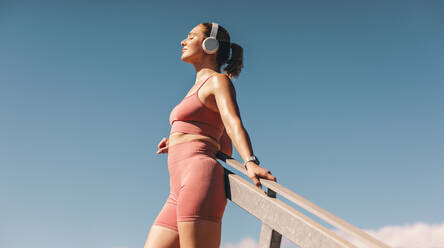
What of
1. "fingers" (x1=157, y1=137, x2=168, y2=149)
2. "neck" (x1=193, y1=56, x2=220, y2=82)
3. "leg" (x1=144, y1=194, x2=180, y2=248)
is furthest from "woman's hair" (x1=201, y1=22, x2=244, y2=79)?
"leg" (x1=144, y1=194, x2=180, y2=248)

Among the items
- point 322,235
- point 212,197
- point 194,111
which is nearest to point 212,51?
point 194,111

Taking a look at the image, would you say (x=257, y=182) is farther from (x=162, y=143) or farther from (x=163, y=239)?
(x=162, y=143)

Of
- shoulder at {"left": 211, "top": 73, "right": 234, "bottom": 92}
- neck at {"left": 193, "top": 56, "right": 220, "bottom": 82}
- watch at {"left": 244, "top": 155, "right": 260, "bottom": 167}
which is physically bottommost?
watch at {"left": 244, "top": 155, "right": 260, "bottom": 167}

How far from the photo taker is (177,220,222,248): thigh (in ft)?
9.52

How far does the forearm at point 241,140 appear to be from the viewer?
3.00 metres

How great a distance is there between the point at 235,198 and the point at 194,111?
2.58 feet

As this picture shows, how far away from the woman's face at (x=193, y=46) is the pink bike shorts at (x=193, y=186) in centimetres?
91

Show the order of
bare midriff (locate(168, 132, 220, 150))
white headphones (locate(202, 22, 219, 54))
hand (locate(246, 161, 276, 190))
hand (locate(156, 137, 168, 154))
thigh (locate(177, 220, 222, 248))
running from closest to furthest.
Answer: hand (locate(246, 161, 276, 190)) < thigh (locate(177, 220, 222, 248)) < bare midriff (locate(168, 132, 220, 150)) < white headphones (locate(202, 22, 219, 54)) < hand (locate(156, 137, 168, 154))

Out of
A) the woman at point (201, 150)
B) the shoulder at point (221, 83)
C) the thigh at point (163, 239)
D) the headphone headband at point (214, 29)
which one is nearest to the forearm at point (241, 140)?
the woman at point (201, 150)

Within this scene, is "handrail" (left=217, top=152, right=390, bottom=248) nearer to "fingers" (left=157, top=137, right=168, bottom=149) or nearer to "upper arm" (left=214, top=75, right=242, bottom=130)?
"upper arm" (left=214, top=75, right=242, bottom=130)

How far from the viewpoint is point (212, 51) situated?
12.4ft

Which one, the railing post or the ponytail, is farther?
the ponytail

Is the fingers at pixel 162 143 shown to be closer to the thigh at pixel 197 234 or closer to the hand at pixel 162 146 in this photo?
the hand at pixel 162 146

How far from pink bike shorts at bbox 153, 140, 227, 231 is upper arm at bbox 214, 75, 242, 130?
0.30 meters
